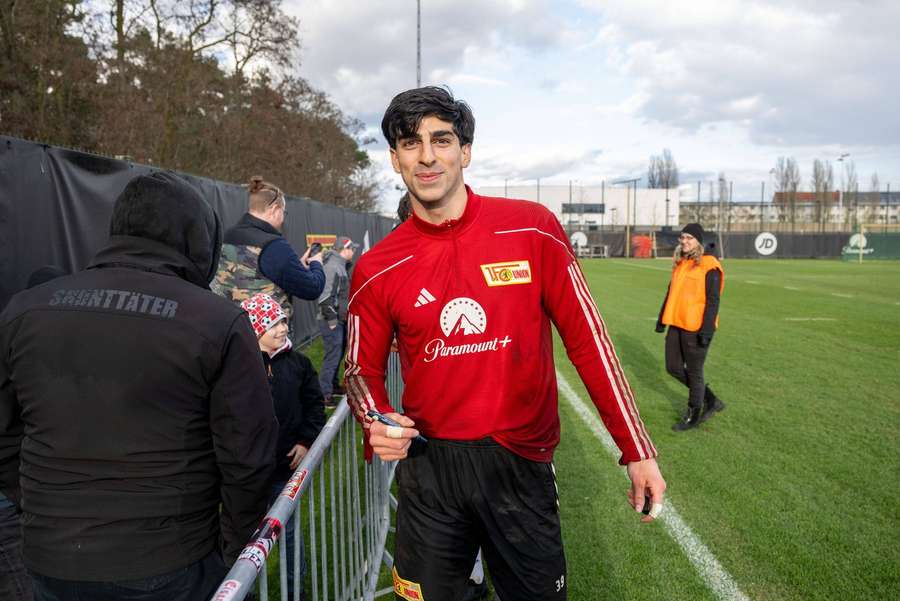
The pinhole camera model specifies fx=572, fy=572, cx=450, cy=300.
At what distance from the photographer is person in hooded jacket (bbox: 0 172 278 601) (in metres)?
1.58

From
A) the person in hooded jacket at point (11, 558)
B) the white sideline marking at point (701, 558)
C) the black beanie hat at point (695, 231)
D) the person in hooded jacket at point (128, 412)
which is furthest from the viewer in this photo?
the black beanie hat at point (695, 231)

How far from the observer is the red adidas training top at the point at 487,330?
1.94 metres

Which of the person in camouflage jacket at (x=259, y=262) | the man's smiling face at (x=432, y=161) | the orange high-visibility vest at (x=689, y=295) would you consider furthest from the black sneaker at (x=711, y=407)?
the man's smiling face at (x=432, y=161)

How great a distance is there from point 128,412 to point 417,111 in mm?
1331

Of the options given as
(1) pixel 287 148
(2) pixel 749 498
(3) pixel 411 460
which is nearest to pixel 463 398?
(3) pixel 411 460

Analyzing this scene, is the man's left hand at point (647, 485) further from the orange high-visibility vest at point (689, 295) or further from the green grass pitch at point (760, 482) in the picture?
the orange high-visibility vest at point (689, 295)

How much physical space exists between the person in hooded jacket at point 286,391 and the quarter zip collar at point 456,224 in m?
1.25

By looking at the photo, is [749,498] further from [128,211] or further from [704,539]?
[128,211]

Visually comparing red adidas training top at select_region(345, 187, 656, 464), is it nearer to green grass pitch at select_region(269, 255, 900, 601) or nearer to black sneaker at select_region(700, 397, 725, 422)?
green grass pitch at select_region(269, 255, 900, 601)

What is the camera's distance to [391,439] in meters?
1.83

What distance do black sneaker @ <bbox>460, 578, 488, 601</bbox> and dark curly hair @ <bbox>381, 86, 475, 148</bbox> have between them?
2.50 metres

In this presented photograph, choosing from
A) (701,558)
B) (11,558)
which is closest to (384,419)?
(11,558)

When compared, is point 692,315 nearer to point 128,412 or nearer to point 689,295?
point 689,295

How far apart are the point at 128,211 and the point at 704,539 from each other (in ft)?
12.5
